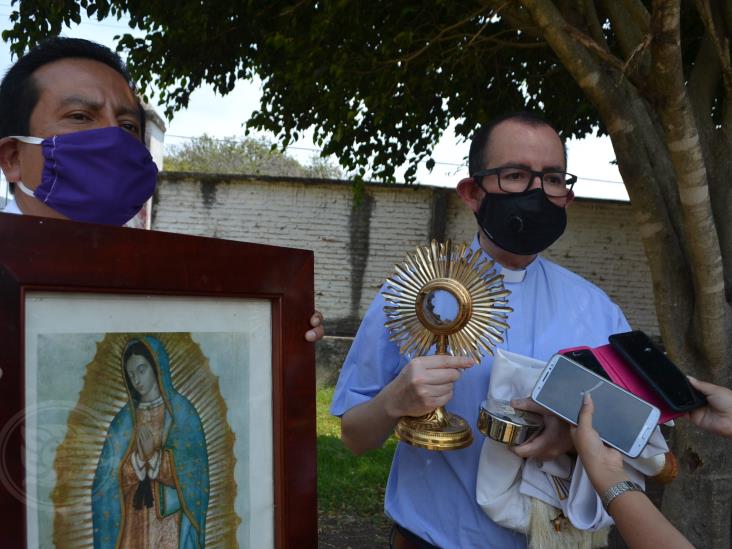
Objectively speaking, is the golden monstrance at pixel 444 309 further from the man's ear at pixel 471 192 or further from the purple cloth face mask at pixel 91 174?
the purple cloth face mask at pixel 91 174

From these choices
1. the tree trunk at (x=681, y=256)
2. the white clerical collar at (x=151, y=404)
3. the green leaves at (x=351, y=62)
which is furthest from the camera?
the green leaves at (x=351, y=62)

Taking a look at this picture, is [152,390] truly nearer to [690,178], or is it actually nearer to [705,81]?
[690,178]

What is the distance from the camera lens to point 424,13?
16.6 feet

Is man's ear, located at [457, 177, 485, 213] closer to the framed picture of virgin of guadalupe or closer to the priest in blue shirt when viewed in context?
the priest in blue shirt

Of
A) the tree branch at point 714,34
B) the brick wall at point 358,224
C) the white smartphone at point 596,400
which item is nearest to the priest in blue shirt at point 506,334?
the white smartphone at point 596,400

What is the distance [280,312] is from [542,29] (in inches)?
88.4

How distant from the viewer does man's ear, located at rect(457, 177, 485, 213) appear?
170 cm

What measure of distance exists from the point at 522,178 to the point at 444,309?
0.45 m

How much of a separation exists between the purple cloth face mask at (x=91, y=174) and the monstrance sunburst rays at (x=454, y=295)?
61cm

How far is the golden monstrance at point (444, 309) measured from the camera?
140 cm

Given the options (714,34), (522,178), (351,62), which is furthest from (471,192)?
(351,62)

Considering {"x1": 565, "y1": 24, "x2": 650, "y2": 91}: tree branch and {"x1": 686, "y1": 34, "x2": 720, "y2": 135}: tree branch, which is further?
{"x1": 686, "y1": 34, "x2": 720, "y2": 135}: tree branch

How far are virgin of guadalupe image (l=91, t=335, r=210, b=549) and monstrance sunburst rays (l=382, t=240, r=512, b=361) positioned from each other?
0.54m

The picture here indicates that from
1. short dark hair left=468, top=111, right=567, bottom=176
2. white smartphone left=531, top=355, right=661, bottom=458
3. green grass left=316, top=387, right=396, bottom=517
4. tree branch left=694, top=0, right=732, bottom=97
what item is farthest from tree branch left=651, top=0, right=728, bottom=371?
green grass left=316, top=387, right=396, bottom=517
